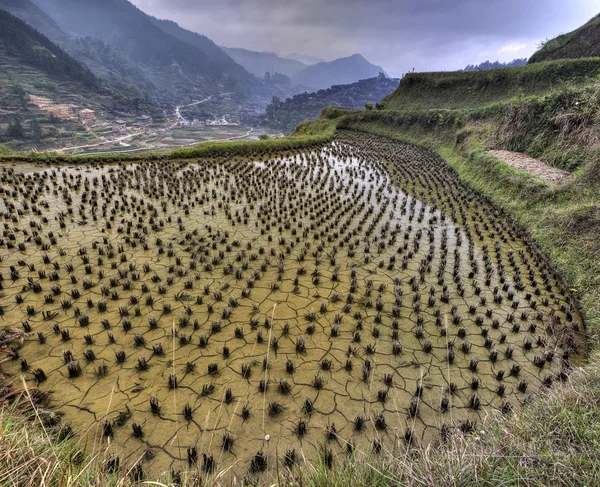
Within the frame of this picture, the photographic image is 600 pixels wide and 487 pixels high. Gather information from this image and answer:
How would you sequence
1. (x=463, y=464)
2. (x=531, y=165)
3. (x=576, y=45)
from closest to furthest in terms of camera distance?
(x=463, y=464)
(x=531, y=165)
(x=576, y=45)

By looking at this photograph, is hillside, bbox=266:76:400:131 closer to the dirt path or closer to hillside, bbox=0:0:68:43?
the dirt path

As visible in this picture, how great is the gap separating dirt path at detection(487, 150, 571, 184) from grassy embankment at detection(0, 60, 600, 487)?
0.41 metres

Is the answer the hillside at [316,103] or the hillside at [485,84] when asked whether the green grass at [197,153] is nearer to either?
the hillside at [485,84]

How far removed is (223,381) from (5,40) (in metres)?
152

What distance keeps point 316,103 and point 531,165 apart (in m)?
Answer: 152

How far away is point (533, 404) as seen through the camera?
11.9 ft

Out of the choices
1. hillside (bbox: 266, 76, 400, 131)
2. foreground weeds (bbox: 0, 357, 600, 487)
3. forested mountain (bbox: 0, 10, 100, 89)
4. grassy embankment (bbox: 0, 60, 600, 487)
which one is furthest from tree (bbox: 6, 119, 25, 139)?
hillside (bbox: 266, 76, 400, 131)

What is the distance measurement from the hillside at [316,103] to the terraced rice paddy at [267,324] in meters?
129

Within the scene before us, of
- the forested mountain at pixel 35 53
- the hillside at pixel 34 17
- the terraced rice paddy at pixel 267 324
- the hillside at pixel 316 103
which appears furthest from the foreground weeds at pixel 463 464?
the hillside at pixel 34 17

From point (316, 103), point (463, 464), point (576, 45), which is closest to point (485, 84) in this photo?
point (576, 45)

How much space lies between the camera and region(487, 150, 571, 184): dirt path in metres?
10.5

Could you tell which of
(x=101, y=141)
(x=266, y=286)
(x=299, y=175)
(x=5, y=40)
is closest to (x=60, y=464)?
(x=266, y=286)

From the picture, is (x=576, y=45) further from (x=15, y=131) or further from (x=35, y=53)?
(x=35, y=53)

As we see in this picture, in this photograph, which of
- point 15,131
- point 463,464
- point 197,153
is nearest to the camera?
point 463,464
